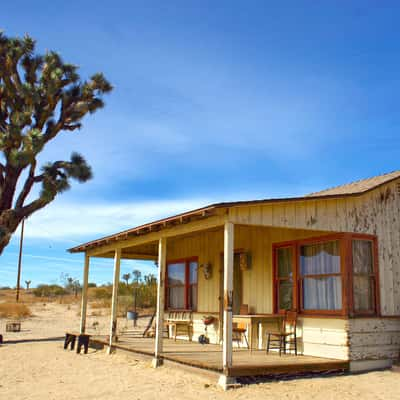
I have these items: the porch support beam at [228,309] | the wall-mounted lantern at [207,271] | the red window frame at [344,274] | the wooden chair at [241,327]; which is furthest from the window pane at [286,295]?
the porch support beam at [228,309]

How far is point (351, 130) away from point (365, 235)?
714 cm

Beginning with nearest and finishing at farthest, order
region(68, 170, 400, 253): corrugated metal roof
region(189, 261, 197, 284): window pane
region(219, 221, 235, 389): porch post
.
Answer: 1. region(219, 221, 235, 389): porch post
2. region(68, 170, 400, 253): corrugated metal roof
3. region(189, 261, 197, 284): window pane

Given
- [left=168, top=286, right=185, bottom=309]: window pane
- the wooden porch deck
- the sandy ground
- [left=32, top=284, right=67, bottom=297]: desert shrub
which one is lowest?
the sandy ground

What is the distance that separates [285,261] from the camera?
34.5ft

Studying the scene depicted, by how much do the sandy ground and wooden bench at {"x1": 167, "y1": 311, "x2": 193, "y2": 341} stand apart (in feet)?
6.56

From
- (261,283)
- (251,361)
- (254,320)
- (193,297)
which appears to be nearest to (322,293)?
(254,320)

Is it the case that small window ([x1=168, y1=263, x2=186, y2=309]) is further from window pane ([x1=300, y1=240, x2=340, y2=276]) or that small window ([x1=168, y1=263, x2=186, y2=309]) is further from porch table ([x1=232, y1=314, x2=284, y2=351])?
window pane ([x1=300, y1=240, x2=340, y2=276])

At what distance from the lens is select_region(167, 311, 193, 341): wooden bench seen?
1299 centimetres

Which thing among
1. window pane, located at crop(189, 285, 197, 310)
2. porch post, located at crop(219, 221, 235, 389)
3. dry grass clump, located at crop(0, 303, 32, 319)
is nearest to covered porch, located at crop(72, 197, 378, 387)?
porch post, located at crop(219, 221, 235, 389)

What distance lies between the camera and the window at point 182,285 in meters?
13.9

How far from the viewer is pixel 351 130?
15.8m

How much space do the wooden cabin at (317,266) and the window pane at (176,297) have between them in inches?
113

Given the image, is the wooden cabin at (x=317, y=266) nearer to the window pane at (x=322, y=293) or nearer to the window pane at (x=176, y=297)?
the window pane at (x=322, y=293)

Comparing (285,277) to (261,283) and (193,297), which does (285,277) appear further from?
(193,297)
